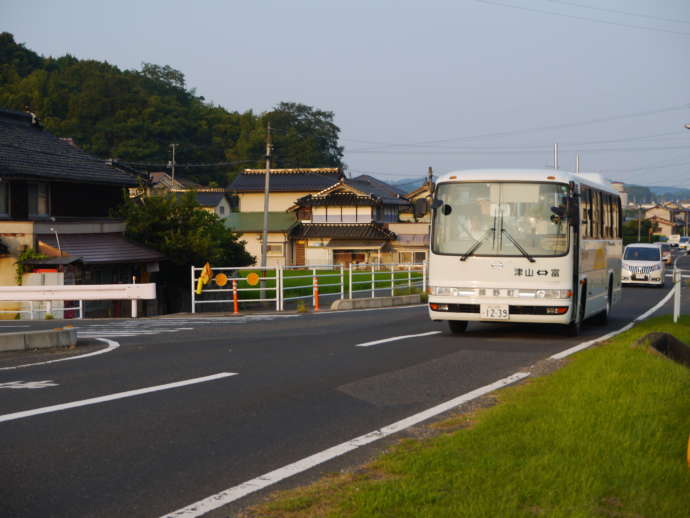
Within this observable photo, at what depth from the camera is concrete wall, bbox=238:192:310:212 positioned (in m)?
65.6

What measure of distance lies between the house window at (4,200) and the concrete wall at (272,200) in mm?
35209

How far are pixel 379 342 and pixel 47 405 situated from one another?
6.60m

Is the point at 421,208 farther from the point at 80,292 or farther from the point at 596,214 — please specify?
the point at 80,292

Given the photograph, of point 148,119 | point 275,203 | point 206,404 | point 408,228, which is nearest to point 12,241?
point 206,404

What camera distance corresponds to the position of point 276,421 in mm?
7191

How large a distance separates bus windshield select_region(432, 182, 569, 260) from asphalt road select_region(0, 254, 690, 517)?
64.1 inches

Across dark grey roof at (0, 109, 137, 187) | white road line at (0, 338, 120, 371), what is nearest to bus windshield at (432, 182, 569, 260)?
white road line at (0, 338, 120, 371)

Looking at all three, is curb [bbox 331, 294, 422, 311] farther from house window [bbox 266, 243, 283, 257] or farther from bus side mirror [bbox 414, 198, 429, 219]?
house window [bbox 266, 243, 283, 257]

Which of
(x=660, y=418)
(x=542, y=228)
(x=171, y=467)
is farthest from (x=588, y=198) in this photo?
(x=171, y=467)

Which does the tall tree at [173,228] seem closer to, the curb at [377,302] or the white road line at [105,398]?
the curb at [377,302]

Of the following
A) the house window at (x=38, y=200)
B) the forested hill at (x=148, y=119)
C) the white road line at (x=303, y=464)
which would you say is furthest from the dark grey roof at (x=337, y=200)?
the white road line at (x=303, y=464)

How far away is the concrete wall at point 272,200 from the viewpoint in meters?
65.6

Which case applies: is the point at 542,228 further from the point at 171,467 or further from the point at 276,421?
the point at 171,467

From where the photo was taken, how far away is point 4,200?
30.7 meters
